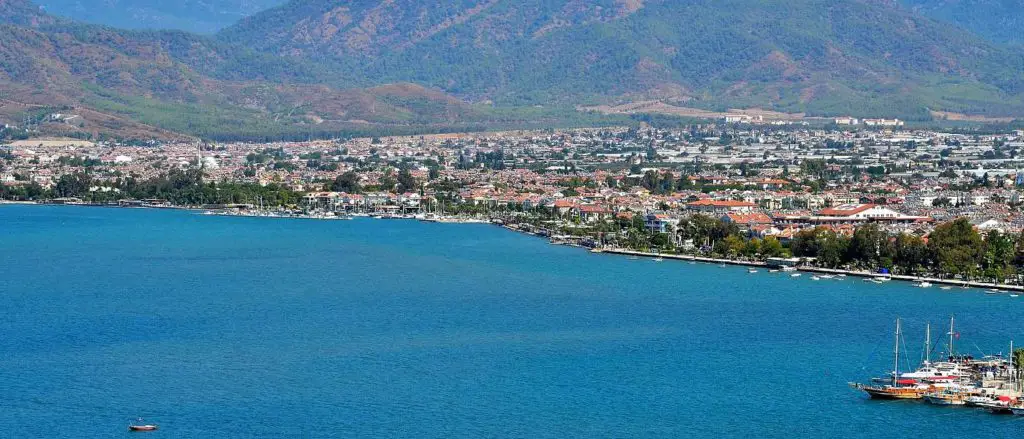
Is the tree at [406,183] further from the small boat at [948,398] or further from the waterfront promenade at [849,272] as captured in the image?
the small boat at [948,398]

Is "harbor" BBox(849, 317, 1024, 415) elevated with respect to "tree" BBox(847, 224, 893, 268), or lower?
lower

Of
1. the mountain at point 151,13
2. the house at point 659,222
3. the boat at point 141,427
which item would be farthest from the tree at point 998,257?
the mountain at point 151,13

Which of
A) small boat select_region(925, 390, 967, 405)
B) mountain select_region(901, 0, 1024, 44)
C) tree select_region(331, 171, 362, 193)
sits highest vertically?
mountain select_region(901, 0, 1024, 44)

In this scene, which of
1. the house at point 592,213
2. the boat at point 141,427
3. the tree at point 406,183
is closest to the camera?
the boat at point 141,427

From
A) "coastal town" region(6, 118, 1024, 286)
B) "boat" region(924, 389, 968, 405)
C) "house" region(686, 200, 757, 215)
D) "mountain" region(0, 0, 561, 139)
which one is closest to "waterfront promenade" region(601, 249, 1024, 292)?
"coastal town" region(6, 118, 1024, 286)

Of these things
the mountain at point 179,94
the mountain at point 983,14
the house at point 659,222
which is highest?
the mountain at point 983,14

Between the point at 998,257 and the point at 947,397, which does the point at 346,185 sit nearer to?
the point at 998,257

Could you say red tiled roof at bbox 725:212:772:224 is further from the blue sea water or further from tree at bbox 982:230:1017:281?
tree at bbox 982:230:1017:281
